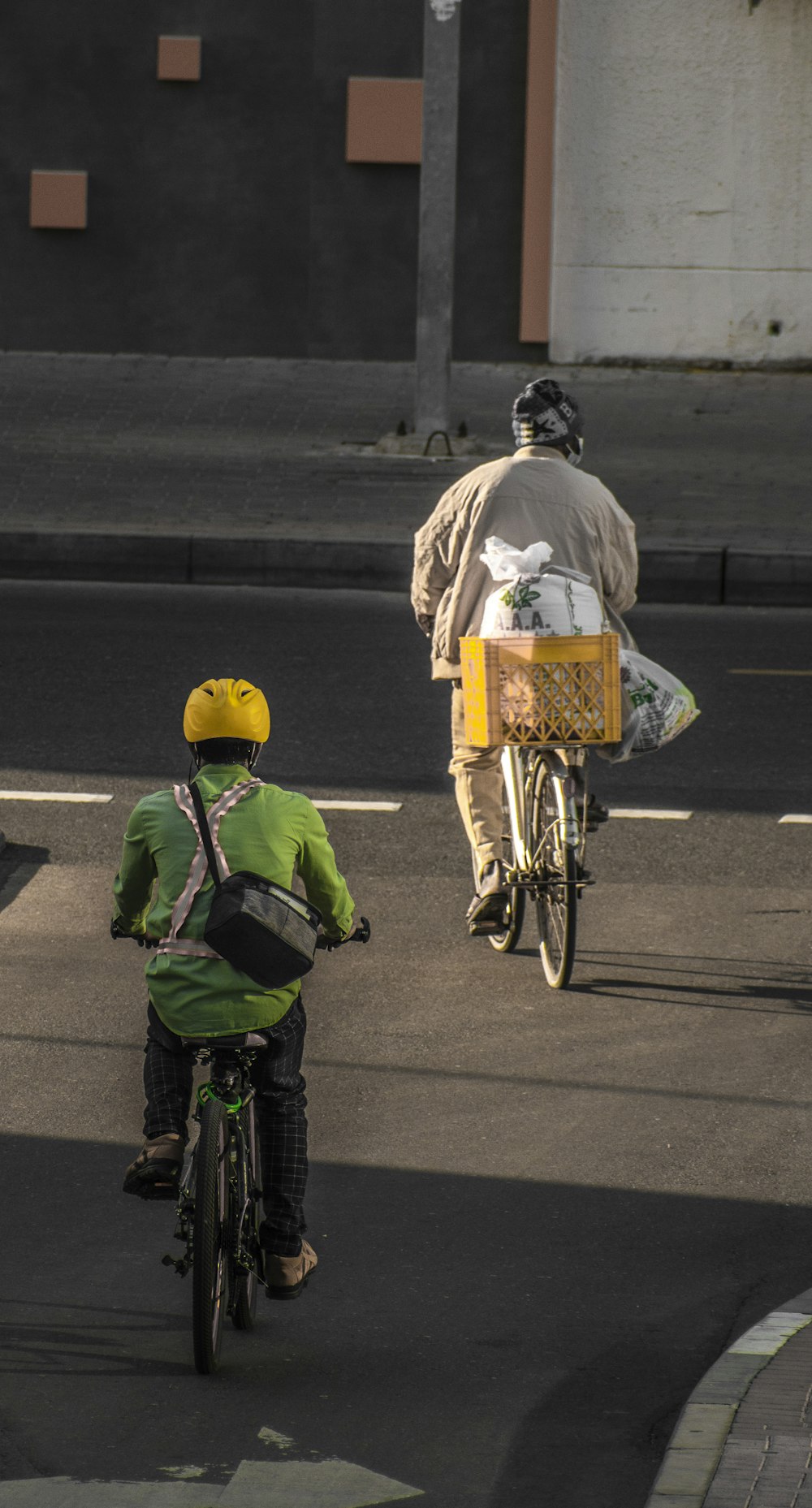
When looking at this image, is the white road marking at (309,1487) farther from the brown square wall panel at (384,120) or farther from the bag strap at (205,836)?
the brown square wall panel at (384,120)

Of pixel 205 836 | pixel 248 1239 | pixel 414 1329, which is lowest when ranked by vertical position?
pixel 414 1329

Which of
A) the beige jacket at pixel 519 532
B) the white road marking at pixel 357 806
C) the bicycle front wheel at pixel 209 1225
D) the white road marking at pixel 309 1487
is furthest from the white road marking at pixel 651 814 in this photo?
the white road marking at pixel 309 1487

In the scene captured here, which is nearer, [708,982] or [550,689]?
[550,689]

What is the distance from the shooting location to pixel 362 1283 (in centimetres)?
529

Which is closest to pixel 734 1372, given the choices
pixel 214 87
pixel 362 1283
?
pixel 362 1283

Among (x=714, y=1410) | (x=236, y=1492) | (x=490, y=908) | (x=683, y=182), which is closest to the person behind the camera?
(x=236, y=1492)

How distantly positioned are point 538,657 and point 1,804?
3210 mm

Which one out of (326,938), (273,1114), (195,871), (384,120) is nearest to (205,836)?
(195,871)

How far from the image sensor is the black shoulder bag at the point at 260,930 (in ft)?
15.4

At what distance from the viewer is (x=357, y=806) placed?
31.1 feet

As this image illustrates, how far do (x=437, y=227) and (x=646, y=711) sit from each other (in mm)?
10953

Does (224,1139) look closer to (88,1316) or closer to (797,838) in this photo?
(88,1316)

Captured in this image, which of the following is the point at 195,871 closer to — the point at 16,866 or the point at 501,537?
the point at 501,537

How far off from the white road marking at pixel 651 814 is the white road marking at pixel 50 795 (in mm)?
2105
